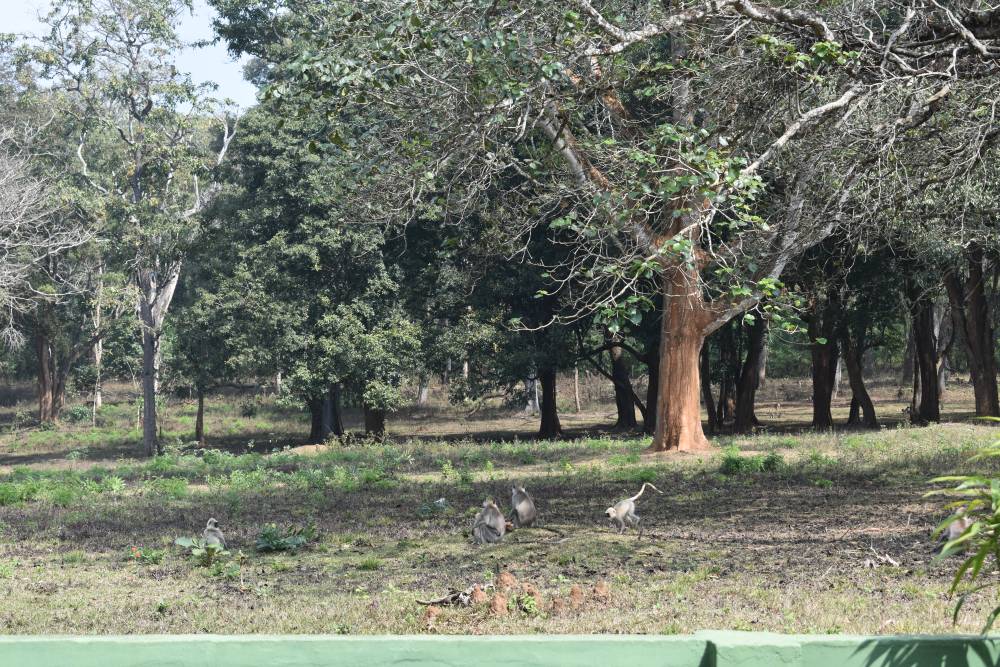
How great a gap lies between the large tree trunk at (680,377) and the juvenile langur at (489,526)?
894cm

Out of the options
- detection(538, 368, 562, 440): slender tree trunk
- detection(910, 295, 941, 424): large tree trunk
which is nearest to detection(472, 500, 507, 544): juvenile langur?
detection(910, 295, 941, 424): large tree trunk

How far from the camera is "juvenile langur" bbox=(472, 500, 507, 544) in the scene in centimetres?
953

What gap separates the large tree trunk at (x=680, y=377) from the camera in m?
18.0

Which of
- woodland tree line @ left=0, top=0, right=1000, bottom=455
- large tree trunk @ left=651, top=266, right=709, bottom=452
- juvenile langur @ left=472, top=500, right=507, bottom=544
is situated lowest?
juvenile langur @ left=472, top=500, right=507, bottom=544

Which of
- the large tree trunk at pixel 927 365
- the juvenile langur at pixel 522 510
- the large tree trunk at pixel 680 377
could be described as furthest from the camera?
the large tree trunk at pixel 927 365

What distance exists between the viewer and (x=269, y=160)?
29.5 metres

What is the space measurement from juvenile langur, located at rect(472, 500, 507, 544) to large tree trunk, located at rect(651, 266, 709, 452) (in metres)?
8.94

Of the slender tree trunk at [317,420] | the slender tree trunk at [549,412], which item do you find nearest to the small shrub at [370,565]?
the slender tree trunk at [549,412]

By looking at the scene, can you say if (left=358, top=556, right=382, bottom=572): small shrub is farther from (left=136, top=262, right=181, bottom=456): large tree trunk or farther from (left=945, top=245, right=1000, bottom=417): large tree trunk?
(left=136, top=262, right=181, bottom=456): large tree trunk

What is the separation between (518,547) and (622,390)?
22.6 metres

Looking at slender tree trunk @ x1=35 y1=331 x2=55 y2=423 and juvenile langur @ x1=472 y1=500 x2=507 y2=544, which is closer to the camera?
juvenile langur @ x1=472 y1=500 x2=507 y2=544

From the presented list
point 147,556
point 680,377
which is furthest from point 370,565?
point 680,377

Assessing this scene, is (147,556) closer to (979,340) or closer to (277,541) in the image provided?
(277,541)

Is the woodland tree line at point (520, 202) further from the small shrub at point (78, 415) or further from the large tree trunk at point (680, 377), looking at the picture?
the small shrub at point (78, 415)
